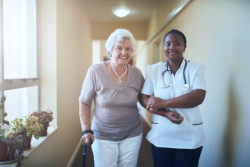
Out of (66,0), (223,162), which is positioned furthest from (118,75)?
(66,0)

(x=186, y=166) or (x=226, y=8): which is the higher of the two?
(x=226, y=8)

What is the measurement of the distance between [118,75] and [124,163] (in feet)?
2.28

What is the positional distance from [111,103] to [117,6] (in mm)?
3557

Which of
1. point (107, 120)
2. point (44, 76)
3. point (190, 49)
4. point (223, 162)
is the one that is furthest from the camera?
point (190, 49)

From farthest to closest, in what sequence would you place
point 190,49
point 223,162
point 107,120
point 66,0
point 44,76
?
point 66,0 < point 190,49 < point 44,76 < point 223,162 < point 107,120

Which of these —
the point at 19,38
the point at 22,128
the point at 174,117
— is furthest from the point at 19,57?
the point at 174,117

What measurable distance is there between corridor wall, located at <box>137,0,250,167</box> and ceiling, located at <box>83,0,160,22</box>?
2.30 m

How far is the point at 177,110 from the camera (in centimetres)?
123

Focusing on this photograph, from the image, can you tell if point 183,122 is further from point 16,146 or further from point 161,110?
point 16,146

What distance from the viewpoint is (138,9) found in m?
4.59

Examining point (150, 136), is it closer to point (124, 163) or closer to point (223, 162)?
point (124, 163)

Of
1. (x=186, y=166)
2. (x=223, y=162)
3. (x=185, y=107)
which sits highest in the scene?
(x=185, y=107)

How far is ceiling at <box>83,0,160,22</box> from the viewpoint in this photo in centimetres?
408

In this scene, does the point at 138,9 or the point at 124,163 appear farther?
the point at 138,9
